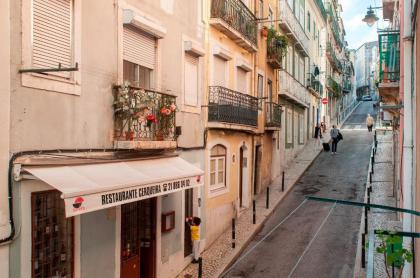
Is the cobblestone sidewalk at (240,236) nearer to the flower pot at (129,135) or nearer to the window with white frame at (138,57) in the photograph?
the flower pot at (129,135)

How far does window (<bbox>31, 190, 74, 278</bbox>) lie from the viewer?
7.07 meters

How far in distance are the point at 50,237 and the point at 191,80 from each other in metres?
7.01

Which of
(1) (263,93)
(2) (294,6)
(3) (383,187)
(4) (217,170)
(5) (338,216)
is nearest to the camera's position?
(4) (217,170)

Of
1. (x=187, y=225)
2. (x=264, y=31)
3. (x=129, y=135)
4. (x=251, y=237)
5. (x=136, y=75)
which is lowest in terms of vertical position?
(x=251, y=237)

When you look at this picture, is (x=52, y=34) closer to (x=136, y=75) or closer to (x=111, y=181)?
(x=111, y=181)

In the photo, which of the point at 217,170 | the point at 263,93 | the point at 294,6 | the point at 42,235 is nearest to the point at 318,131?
the point at 294,6

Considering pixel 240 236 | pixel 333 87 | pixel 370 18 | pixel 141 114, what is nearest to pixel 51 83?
pixel 141 114

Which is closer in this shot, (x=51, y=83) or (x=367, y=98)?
(x=51, y=83)

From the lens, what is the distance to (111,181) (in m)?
7.51

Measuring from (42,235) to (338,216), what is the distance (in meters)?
11.9

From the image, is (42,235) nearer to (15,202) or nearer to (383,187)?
(15,202)

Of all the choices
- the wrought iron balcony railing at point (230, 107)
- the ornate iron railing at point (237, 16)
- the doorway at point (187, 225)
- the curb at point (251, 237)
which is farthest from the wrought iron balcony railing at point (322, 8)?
the doorway at point (187, 225)

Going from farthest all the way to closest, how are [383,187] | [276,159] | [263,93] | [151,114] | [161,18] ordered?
[276,159] → [263,93] → [383,187] → [161,18] → [151,114]

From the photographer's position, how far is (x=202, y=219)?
44.9 ft
